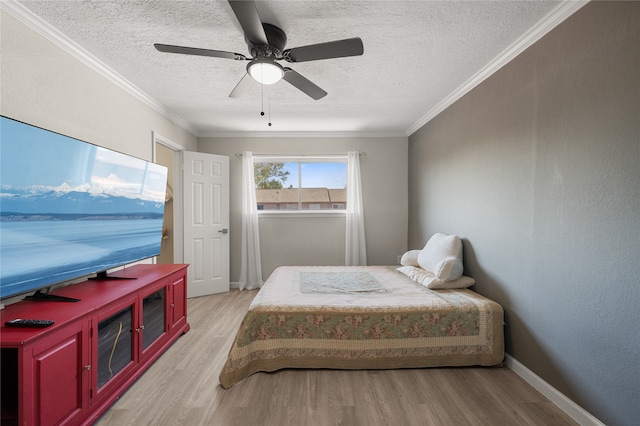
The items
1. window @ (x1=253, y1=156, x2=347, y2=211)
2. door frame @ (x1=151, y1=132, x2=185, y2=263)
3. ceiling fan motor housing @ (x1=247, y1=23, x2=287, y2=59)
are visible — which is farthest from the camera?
window @ (x1=253, y1=156, x2=347, y2=211)

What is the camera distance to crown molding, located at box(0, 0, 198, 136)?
1.68 metres

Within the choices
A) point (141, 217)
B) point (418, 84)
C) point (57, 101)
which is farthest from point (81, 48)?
point (418, 84)

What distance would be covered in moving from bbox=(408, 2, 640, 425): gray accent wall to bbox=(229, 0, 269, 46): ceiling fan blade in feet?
6.00

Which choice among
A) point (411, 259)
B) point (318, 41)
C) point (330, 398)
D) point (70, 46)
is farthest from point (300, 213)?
point (70, 46)

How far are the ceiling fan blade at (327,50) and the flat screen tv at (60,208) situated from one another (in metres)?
1.44

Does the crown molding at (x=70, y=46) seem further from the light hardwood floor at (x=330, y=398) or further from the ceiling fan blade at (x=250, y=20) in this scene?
the light hardwood floor at (x=330, y=398)

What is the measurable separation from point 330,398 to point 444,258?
166 centimetres

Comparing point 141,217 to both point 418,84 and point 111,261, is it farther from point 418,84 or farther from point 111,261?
point 418,84

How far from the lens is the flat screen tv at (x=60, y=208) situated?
1.34 metres

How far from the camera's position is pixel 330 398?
1.82m

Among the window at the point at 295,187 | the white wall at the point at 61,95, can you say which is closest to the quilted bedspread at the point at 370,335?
the white wall at the point at 61,95

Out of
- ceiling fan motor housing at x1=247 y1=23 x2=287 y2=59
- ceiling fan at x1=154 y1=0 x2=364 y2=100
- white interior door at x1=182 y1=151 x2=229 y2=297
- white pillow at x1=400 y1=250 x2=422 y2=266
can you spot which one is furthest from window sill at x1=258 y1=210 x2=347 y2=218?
ceiling fan motor housing at x1=247 y1=23 x2=287 y2=59

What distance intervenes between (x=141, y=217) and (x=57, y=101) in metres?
0.96

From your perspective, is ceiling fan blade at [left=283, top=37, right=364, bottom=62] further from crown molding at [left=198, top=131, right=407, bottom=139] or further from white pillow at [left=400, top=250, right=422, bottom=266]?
crown molding at [left=198, top=131, right=407, bottom=139]
